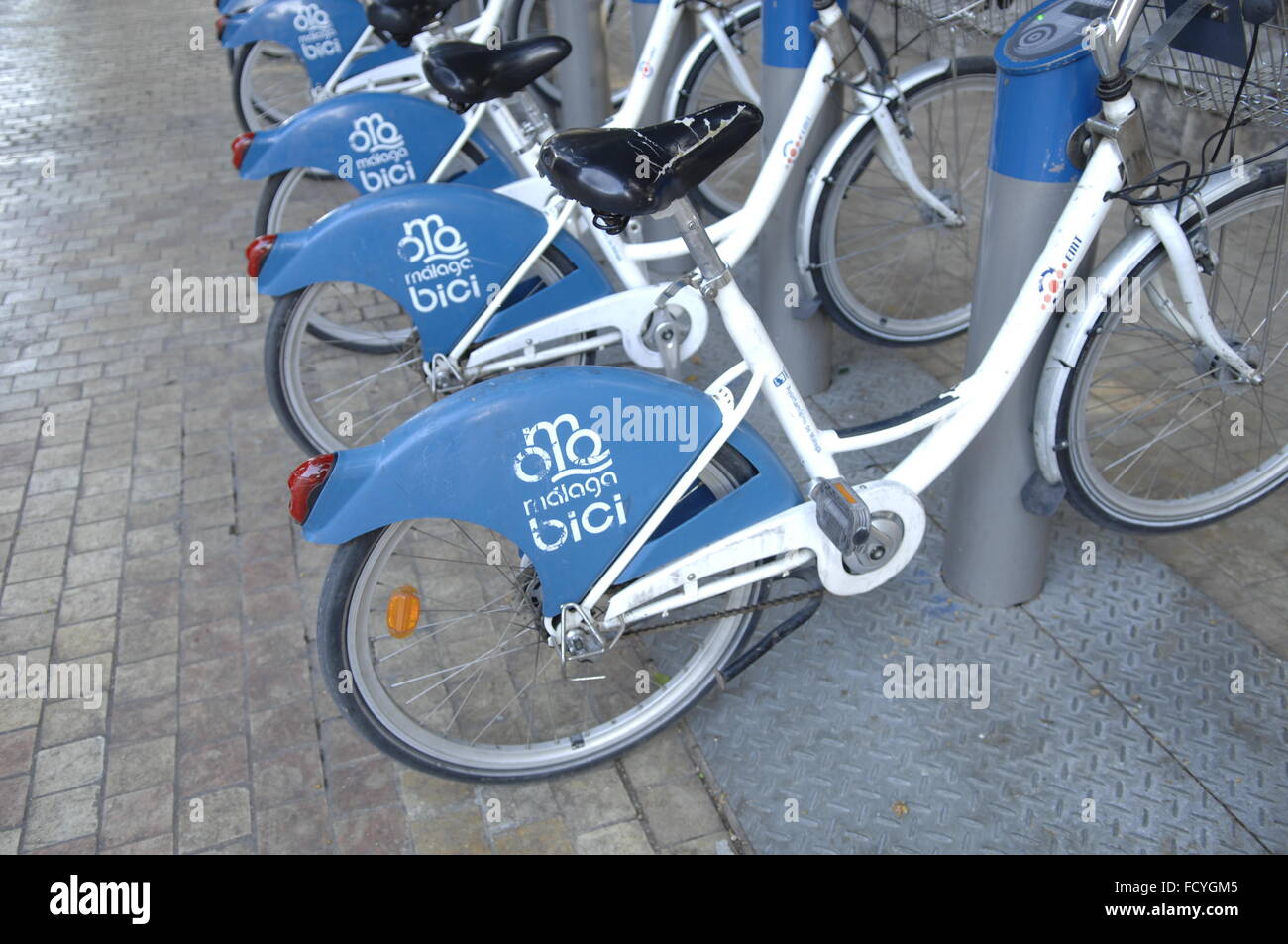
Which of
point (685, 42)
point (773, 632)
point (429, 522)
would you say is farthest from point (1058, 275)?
point (685, 42)

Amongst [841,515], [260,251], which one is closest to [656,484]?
[841,515]

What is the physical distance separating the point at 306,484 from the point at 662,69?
259cm

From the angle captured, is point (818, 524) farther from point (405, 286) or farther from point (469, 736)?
point (405, 286)

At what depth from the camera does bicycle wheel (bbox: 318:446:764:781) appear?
2449mm

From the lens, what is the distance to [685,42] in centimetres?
481

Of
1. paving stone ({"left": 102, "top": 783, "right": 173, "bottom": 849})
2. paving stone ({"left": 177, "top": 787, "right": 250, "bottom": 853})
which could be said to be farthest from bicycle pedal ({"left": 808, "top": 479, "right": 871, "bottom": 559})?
paving stone ({"left": 102, "top": 783, "right": 173, "bottom": 849})

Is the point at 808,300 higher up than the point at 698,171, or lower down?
lower down

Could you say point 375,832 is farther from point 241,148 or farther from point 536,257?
point 241,148

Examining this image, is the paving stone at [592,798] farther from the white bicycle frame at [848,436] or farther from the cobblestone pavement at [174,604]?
the white bicycle frame at [848,436]

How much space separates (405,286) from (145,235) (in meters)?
3.15

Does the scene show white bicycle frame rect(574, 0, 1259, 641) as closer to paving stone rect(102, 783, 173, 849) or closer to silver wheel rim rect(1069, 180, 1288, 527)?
silver wheel rim rect(1069, 180, 1288, 527)

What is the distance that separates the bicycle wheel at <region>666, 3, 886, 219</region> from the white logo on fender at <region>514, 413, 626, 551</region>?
5.80 ft

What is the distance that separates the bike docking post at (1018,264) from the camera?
8.09 feet

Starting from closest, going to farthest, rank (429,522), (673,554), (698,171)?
(698,171) → (673,554) → (429,522)
